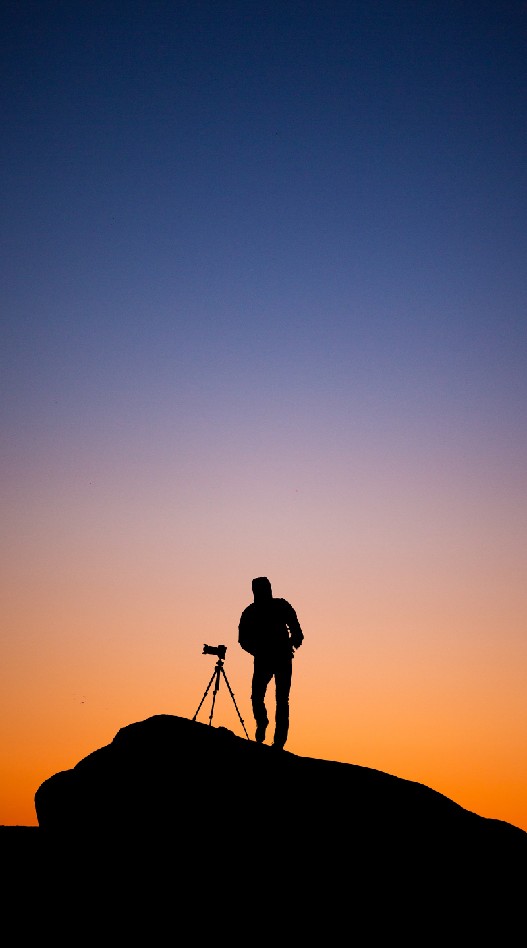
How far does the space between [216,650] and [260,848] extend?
516cm

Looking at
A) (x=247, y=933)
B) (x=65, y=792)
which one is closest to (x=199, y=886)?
(x=247, y=933)

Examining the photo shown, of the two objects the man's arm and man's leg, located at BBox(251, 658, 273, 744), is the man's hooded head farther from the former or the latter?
man's leg, located at BBox(251, 658, 273, 744)

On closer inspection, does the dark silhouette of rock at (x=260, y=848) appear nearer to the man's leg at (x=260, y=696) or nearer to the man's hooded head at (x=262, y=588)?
the man's leg at (x=260, y=696)

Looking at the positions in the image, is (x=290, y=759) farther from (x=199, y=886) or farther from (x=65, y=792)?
(x=65, y=792)

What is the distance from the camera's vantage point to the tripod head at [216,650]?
15.3 meters

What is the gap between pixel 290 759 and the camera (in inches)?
496

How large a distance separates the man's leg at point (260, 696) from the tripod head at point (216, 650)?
159 centimetres

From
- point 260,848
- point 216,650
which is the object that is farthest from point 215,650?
point 260,848

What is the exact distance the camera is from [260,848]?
1055 centimetres

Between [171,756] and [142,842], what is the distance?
4.79 feet

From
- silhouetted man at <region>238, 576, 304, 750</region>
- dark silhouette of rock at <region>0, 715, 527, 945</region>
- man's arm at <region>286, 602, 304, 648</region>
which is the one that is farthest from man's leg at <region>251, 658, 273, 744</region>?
dark silhouette of rock at <region>0, 715, 527, 945</region>

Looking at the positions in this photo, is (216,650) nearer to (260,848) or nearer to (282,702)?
(282,702)

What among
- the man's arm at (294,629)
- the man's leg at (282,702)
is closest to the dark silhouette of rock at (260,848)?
the man's leg at (282,702)

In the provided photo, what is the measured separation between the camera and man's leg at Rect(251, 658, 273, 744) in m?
13.8
